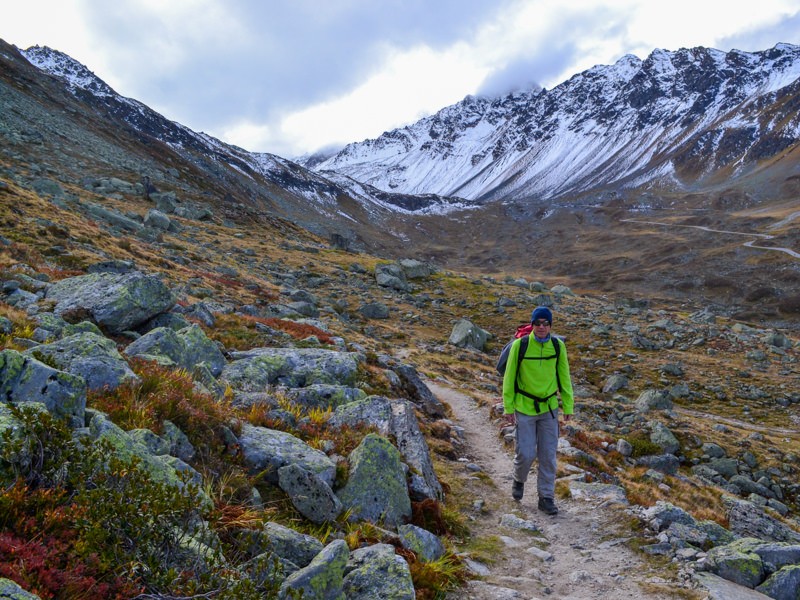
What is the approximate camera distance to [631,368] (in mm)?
31109

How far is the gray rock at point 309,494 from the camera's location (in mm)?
6000

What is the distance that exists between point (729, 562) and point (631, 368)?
26.9m

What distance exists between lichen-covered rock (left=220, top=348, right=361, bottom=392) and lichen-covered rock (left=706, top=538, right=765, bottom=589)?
8.82 metres

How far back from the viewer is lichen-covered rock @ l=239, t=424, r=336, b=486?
254 inches

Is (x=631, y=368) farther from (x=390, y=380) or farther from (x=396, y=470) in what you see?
(x=396, y=470)

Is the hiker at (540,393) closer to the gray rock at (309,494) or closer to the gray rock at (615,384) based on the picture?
the gray rock at (309,494)

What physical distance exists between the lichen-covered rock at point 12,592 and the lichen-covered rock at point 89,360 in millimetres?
3785

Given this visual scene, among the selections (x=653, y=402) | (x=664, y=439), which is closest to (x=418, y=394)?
(x=664, y=439)

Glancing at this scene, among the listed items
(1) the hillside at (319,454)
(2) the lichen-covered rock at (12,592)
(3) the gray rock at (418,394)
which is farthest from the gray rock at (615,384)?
(2) the lichen-covered rock at (12,592)

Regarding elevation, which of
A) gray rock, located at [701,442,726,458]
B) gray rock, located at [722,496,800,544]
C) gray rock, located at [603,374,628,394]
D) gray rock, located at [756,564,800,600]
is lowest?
gray rock, located at [701,442,726,458]

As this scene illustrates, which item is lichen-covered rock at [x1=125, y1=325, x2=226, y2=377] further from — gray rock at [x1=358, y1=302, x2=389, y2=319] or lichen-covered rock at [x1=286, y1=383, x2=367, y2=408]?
gray rock at [x1=358, y1=302, x2=389, y2=319]

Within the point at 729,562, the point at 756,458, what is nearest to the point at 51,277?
the point at 729,562

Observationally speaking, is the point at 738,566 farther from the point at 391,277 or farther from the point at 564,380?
the point at 391,277

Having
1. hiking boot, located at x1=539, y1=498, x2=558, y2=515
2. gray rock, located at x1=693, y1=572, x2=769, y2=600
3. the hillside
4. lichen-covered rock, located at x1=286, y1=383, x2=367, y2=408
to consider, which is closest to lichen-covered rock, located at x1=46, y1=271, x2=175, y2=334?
the hillside
